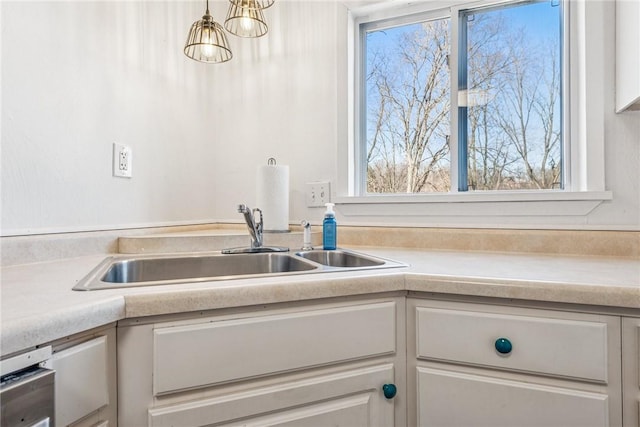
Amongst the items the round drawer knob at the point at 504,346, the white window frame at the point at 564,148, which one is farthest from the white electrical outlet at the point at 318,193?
the round drawer knob at the point at 504,346

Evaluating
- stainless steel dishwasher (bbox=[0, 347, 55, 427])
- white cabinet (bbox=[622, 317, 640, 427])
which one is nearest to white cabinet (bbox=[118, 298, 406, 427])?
stainless steel dishwasher (bbox=[0, 347, 55, 427])

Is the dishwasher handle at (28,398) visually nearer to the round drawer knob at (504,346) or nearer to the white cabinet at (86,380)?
the white cabinet at (86,380)

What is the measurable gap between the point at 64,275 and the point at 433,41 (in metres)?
1.61

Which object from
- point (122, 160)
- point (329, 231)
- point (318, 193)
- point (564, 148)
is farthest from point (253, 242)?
point (564, 148)

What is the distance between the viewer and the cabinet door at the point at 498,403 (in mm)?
751

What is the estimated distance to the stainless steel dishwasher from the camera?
472mm

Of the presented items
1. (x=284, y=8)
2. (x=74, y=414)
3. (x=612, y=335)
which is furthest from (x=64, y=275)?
(x=284, y=8)

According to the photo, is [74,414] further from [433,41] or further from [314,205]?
[433,41]

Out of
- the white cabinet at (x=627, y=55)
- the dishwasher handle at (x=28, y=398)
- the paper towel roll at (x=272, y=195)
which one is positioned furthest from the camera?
the paper towel roll at (x=272, y=195)

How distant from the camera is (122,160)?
4.33ft

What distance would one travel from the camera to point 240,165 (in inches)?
70.8

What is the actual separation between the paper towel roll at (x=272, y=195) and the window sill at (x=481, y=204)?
10.0 inches

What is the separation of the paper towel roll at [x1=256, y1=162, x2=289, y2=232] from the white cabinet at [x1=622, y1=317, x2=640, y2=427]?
3.74 feet

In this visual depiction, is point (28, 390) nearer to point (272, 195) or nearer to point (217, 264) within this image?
point (217, 264)
